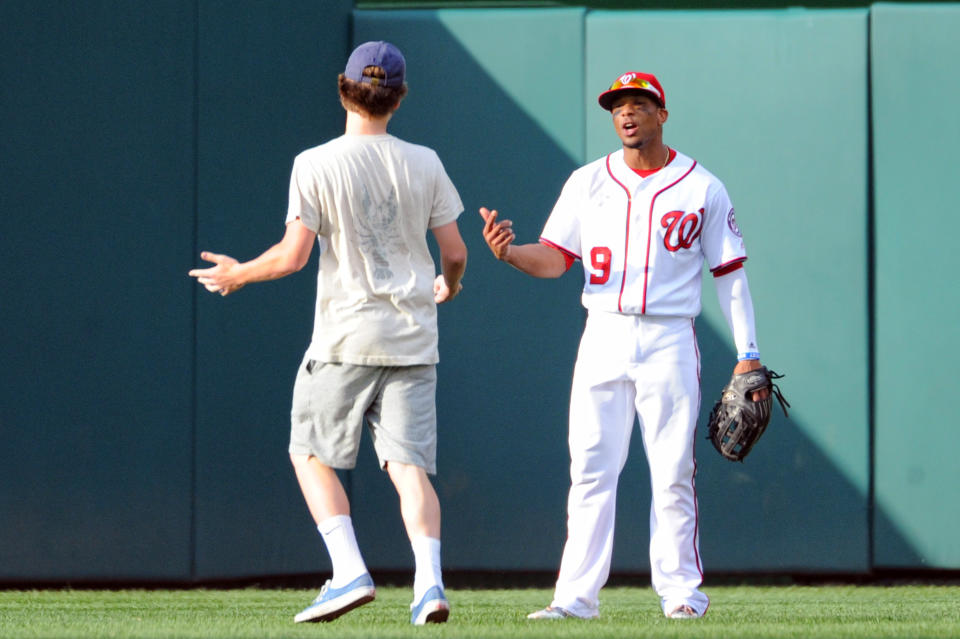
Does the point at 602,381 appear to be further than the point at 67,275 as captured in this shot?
No

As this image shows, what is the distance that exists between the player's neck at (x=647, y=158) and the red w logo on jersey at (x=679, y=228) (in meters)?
0.21

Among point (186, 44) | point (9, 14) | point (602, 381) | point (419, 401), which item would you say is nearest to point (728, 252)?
point (602, 381)

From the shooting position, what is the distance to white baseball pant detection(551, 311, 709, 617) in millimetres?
4809

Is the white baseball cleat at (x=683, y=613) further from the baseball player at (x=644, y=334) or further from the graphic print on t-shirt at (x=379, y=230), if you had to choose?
the graphic print on t-shirt at (x=379, y=230)

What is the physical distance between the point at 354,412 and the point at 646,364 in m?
1.09

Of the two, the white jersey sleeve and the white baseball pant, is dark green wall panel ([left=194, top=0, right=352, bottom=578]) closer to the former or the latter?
the white baseball pant

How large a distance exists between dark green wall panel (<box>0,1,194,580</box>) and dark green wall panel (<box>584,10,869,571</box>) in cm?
234

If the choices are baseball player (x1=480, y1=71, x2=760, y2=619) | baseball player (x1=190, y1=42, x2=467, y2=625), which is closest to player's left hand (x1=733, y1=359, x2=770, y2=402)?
baseball player (x1=480, y1=71, x2=760, y2=619)

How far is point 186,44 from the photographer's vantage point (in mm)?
6598

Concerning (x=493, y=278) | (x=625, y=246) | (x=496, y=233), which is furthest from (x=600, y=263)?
(x=493, y=278)

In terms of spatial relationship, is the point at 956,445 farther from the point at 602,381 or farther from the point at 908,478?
the point at 602,381

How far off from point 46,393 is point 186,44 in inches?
69.7

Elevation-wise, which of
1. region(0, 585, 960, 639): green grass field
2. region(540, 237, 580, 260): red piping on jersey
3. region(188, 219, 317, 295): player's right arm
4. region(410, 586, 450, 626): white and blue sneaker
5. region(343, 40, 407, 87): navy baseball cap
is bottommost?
region(0, 585, 960, 639): green grass field

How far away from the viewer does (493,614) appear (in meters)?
5.31
